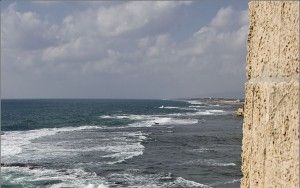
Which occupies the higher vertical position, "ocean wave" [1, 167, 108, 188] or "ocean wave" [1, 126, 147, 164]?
"ocean wave" [1, 126, 147, 164]

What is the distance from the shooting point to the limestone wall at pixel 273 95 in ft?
4.34

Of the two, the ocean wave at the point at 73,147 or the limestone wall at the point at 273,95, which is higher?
the limestone wall at the point at 273,95

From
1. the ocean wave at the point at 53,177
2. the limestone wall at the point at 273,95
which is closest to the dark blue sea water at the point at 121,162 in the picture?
the ocean wave at the point at 53,177

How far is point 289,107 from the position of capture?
4.36ft

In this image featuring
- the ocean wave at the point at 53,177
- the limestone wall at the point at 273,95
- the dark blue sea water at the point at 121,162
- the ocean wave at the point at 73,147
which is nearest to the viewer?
the limestone wall at the point at 273,95

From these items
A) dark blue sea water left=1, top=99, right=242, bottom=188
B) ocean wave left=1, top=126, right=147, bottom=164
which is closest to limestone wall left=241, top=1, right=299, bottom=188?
dark blue sea water left=1, top=99, right=242, bottom=188

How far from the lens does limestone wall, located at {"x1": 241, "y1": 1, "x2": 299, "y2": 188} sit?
1.32 metres

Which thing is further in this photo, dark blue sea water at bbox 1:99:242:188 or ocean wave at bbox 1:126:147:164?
ocean wave at bbox 1:126:147:164

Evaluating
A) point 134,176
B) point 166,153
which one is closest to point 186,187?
point 134,176

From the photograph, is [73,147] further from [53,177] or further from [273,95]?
[273,95]

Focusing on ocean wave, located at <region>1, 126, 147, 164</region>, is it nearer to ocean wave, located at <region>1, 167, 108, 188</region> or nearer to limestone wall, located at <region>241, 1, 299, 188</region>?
ocean wave, located at <region>1, 167, 108, 188</region>

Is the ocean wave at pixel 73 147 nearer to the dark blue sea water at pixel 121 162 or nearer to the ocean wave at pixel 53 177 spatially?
the dark blue sea water at pixel 121 162

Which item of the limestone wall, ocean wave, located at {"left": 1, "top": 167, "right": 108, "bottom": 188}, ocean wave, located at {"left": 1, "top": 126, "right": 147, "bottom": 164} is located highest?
the limestone wall

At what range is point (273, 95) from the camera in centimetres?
138
